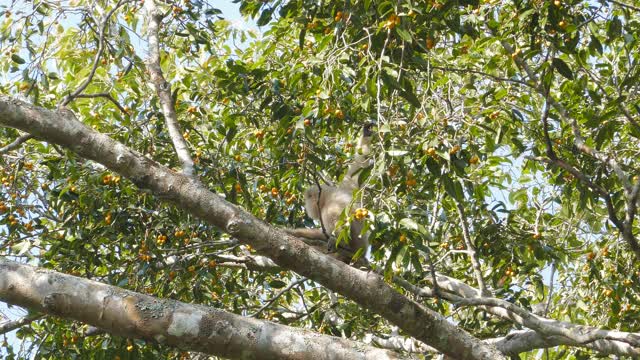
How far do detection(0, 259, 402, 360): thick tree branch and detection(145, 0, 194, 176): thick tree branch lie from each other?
2.86ft

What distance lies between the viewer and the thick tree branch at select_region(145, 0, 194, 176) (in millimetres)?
3938

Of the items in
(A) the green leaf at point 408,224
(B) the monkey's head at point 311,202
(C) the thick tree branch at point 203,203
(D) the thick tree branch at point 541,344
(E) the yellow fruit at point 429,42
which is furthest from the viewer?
(B) the monkey's head at point 311,202

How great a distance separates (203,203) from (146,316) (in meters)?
0.64

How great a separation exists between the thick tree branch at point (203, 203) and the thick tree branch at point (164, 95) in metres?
0.30

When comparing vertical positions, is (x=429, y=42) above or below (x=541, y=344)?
above

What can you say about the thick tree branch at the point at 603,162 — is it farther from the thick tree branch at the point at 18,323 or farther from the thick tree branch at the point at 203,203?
the thick tree branch at the point at 18,323

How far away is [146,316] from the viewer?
2855 mm

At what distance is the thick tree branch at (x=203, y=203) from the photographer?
10.6 feet

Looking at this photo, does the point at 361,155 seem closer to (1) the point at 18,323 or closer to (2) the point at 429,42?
(2) the point at 429,42

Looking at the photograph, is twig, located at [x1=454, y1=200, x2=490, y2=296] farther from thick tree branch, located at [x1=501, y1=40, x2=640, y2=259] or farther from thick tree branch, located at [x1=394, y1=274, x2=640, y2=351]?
thick tree branch, located at [x1=501, y1=40, x2=640, y2=259]

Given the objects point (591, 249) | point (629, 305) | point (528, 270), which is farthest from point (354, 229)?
point (629, 305)

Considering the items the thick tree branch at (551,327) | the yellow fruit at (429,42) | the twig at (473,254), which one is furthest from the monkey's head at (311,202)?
the yellow fruit at (429,42)

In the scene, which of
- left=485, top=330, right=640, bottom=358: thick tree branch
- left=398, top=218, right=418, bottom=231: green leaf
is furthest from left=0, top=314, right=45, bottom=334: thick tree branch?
left=485, top=330, right=640, bottom=358: thick tree branch

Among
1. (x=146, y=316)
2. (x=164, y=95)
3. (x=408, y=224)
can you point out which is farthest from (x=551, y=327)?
(x=146, y=316)
